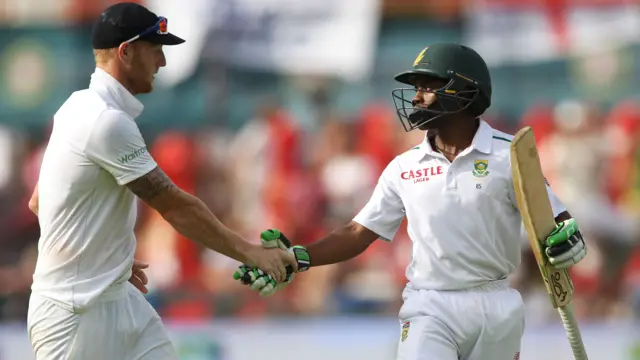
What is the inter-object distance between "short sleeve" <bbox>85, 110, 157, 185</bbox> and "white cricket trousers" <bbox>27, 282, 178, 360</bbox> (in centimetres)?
44

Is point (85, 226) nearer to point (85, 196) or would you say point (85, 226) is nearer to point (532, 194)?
point (85, 196)

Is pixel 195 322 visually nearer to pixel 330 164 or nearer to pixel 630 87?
pixel 330 164

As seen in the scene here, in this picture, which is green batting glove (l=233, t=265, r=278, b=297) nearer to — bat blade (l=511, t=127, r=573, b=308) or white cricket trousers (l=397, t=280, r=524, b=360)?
white cricket trousers (l=397, t=280, r=524, b=360)

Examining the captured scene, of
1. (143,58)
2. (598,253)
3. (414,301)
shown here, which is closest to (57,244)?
(143,58)

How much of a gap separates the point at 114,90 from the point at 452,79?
1.35 m

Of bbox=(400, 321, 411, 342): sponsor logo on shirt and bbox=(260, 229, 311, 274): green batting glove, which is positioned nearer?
bbox=(400, 321, 411, 342): sponsor logo on shirt

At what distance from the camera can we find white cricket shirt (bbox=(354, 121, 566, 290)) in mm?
4500

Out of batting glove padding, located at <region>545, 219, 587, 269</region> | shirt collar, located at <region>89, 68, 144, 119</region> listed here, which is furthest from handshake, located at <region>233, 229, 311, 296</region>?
batting glove padding, located at <region>545, 219, 587, 269</region>

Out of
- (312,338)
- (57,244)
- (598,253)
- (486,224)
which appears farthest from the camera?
(598,253)

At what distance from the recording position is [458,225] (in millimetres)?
4516

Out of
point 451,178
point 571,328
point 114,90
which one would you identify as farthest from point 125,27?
point 571,328

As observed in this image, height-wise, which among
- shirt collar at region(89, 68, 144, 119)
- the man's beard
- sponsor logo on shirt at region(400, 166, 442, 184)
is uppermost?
shirt collar at region(89, 68, 144, 119)

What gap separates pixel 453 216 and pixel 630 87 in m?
5.47

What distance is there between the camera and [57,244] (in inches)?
166
